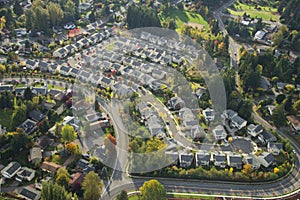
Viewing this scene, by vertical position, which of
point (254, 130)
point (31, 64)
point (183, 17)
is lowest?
point (31, 64)

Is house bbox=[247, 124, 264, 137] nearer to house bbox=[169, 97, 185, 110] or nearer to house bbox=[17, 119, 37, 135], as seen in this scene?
house bbox=[169, 97, 185, 110]

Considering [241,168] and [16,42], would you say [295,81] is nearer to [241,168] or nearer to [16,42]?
[241,168]

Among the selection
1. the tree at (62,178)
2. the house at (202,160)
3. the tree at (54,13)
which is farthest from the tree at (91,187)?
the tree at (54,13)

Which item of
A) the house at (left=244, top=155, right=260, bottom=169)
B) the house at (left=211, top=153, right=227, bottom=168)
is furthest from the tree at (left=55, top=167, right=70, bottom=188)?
the house at (left=244, top=155, right=260, bottom=169)

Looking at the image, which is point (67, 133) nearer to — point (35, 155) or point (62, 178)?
point (35, 155)

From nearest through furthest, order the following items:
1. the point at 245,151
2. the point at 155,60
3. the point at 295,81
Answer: the point at 245,151
the point at 295,81
the point at 155,60

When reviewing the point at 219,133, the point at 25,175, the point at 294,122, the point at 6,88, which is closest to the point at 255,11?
the point at 294,122

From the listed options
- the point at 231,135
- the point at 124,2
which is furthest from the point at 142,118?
the point at 124,2
